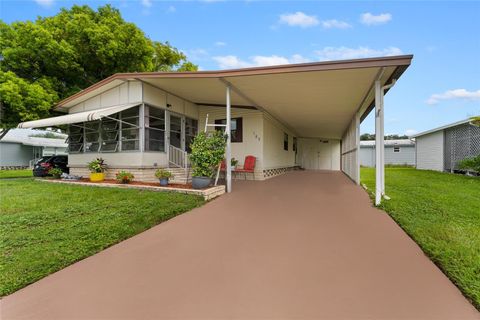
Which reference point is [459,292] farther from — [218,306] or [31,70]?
[31,70]

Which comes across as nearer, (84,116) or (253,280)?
(253,280)

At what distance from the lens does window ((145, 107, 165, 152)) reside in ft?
27.7

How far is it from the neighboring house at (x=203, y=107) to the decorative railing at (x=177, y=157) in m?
0.04

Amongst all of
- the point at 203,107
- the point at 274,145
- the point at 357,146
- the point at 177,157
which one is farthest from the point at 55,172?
the point at 357,146

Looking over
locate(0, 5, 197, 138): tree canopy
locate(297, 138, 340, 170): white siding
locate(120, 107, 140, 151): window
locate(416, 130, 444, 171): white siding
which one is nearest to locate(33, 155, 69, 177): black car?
locate(0, 5, 197, 138): tree canopy

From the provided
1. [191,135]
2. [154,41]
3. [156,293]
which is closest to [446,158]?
[191,135]

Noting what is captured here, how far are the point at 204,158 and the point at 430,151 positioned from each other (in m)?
18.3

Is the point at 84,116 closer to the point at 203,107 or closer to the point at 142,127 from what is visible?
the point at 142,127

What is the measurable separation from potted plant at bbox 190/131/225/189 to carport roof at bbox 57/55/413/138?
1.77 metres

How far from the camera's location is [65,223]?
4.02 meters

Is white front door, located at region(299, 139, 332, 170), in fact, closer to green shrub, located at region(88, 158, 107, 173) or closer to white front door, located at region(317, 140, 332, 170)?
white front door, located at region(317, 140, 332, 170)

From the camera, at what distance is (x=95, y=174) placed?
846 centimetres

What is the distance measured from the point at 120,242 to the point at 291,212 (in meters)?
3.14

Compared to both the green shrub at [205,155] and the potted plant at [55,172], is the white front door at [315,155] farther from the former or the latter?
the potted plant at [55,172]
